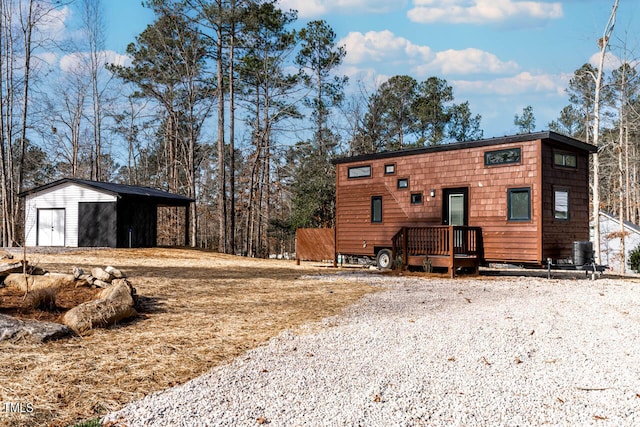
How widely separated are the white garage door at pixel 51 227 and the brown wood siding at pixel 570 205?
61.8ft

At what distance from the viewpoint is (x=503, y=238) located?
12086 mm

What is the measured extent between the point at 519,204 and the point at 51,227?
18821 millimetres

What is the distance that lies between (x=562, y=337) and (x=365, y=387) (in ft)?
8.45

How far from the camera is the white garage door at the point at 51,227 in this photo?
21.4 meters

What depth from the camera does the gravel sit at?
2.96m

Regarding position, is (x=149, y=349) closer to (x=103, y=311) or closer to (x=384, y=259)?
(x=103, y=311)

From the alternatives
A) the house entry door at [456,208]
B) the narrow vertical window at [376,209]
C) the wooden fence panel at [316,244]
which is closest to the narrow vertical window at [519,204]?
the house entry door at [456,208]

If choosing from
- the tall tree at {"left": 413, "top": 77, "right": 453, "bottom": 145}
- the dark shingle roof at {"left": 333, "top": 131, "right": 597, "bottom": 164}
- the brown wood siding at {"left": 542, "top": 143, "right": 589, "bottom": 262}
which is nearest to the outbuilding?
the dark shingle roof at {"left": 333, "top": 131, "right": 597, "bottom": 164}

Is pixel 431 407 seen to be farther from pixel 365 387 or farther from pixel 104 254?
pixel 104 254

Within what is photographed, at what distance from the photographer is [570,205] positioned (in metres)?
→ 12.4

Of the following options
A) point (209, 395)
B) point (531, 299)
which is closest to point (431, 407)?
point (209, 395)

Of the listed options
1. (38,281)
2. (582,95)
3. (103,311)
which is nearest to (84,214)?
(38,281)

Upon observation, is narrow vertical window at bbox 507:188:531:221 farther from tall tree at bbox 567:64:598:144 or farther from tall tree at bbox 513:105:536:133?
tall tree at bbox 513:105:536:133

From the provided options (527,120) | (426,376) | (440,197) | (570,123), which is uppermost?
(527,120)
